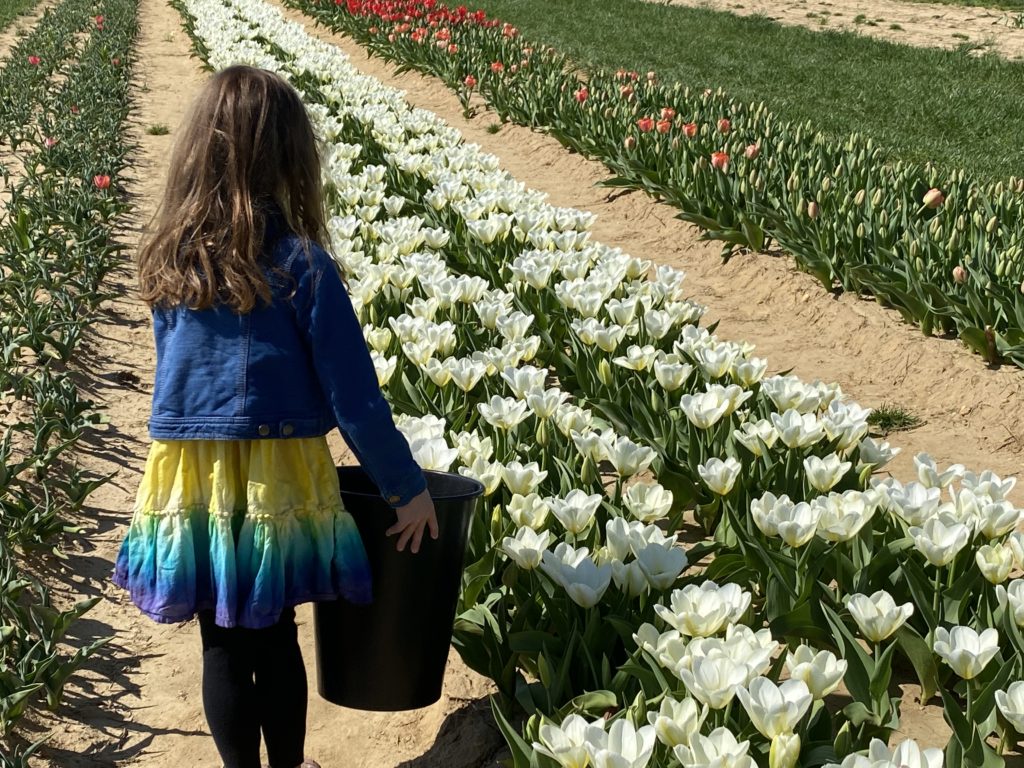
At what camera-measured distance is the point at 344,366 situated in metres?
2.06

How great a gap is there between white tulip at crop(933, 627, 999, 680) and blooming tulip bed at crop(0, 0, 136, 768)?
1849mm

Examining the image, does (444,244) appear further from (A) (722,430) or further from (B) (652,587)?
(B) (652,587)

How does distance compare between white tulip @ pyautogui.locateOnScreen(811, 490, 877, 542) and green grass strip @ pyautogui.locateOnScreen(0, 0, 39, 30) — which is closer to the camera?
white tulip @ pyautogui.locateOnScreen(811, 490, 877, 542)

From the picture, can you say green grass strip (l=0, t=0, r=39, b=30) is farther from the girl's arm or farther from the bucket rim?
the girl's arm

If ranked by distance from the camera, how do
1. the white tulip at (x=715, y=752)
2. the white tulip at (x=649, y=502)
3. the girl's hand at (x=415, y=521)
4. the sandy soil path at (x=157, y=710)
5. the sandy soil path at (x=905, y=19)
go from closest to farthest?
the white tulip at (x=715, y=752) < the girl's hand at (x=415, y=521) < the sandy soil path at (x=157, y=710) < the white tulip at (x=649, y=502) < the sandy soil path at (x=905, y=19)

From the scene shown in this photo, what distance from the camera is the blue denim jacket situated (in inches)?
81.0

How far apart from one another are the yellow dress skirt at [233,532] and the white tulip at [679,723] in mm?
675

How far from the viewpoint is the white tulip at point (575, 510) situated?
266cm

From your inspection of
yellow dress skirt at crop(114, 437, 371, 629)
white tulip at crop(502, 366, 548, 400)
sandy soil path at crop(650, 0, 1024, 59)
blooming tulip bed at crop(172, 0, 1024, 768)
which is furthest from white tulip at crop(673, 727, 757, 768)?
sandy soil path at crop(650, 0, 1024, 59)

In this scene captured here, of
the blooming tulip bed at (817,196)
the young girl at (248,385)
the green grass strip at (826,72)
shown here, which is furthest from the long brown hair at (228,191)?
the green grass strip at (826,72)

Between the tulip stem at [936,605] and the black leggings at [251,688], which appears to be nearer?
the black leggings at [251,688]

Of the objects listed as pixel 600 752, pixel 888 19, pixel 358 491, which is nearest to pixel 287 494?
pixel 358 491

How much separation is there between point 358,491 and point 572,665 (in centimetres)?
60

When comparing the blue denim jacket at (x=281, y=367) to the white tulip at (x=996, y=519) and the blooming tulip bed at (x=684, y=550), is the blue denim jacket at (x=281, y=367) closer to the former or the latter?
the blooming tulip bed at (x=684, y=550)
